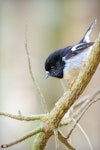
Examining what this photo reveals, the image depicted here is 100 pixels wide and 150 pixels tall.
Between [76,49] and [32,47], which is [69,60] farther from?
[32,47]

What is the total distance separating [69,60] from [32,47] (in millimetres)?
877

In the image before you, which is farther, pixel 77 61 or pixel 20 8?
pixel 20 8

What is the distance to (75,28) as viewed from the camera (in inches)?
89.1

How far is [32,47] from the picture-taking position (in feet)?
7.64

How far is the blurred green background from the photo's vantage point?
7.57 ft

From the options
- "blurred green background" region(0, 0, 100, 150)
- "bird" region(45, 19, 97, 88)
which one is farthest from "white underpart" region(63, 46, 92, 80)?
"blurred green background" region(0, 0, 100, 150)

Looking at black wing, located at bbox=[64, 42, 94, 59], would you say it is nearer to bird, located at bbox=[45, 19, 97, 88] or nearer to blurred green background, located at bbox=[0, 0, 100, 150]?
bird, located at bbox=[45, 19, 97, 88]

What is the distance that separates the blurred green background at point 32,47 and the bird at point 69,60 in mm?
746

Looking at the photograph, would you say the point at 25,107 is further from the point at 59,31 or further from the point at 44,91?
the point at 59,31

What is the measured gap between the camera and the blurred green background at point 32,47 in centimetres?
231

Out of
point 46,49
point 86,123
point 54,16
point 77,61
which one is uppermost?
point 77,61

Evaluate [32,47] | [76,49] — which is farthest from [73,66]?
[32,47]

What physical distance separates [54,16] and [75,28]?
14 centimetres

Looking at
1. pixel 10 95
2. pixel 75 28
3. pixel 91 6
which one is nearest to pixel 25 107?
pixel 10 95
